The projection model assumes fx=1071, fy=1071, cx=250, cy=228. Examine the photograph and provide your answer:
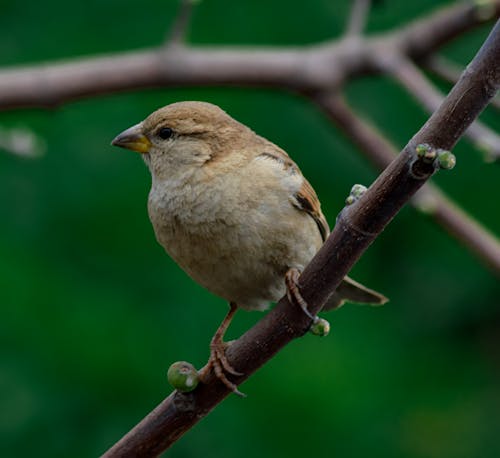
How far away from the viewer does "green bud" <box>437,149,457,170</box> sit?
1.68 metres

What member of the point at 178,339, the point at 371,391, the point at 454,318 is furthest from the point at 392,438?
the point at 178,339

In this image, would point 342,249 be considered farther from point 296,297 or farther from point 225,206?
point 225,206

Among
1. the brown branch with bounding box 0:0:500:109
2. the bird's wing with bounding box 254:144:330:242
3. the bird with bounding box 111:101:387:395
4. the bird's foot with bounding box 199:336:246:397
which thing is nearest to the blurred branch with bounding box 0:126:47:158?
the brown branch with bounding box 0:0:500:109

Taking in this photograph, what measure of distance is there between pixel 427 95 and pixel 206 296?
1.52 m

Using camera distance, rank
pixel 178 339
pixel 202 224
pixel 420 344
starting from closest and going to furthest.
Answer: pixel 202 224 → pixel 178 339 → pixel 420 344

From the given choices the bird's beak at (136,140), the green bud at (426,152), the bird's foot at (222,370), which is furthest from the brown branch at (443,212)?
the green bud at (426,152)

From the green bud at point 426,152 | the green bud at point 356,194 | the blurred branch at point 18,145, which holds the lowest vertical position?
the blurred branch at point 18,145

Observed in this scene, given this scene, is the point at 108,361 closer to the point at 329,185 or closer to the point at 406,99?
the point at 329,185

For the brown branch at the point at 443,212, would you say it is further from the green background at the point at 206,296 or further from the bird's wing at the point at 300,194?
the green background at the point at 206,296

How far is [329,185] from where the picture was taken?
462 centimetres

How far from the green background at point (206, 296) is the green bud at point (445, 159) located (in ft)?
9.09

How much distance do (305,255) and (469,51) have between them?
2.75 m

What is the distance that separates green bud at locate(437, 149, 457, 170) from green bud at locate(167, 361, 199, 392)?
73 centimetres

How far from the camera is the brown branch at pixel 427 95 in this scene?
8.93 feet
